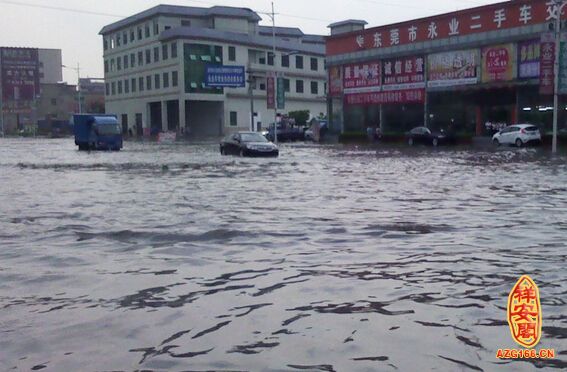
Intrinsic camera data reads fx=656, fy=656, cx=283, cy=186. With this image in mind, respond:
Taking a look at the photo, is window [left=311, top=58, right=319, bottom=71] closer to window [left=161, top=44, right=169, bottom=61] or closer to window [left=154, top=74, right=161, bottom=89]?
window [left=161, top=44, right=169, bottom=61]

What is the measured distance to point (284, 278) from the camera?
277 inches

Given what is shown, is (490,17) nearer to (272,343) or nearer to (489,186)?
(489,186)

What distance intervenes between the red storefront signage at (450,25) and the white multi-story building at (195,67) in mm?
17741

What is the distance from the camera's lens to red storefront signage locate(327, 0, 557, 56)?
1620 inches

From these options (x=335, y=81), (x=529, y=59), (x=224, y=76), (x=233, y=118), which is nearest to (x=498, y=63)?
(x=529, y=59)

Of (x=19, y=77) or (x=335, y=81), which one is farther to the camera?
(x=19, y=77)

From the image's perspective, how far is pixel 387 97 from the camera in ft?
169

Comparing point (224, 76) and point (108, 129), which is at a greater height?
point (224, 76)

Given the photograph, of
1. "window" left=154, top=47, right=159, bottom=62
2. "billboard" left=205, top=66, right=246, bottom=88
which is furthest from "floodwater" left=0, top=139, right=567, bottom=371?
"window" left=154, top=47, right=159, bottom=62

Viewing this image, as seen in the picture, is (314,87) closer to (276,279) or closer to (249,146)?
(249,146)

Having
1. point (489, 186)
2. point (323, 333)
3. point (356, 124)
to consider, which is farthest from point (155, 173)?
point (356, 124)

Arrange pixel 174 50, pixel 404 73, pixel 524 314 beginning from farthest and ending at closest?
pixel 174 50
pixel 404 73
pixel 524 314

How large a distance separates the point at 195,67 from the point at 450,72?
3498cm

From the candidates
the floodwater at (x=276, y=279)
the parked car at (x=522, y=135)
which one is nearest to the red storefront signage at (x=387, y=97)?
the parked car at (x=522, y=135)
